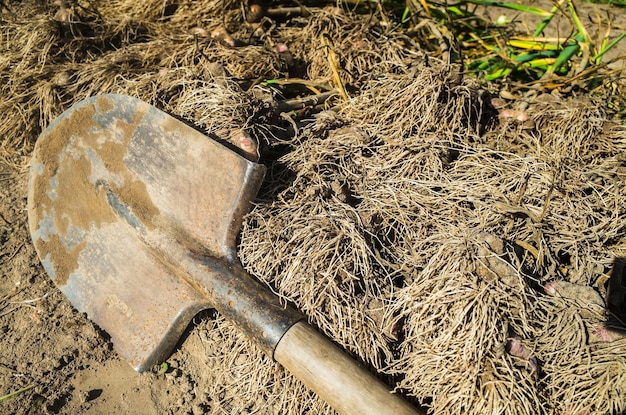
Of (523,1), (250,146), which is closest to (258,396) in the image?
(250,146)

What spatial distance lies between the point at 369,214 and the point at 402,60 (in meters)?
1.25

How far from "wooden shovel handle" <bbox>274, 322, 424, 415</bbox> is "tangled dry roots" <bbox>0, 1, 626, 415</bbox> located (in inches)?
6.9

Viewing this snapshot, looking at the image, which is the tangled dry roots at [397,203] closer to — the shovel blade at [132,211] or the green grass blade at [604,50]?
the shovel blade at [132,211]

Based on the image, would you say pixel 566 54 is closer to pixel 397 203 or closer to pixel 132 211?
pixel 397 203

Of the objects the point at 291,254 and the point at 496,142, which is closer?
the point at 291,254

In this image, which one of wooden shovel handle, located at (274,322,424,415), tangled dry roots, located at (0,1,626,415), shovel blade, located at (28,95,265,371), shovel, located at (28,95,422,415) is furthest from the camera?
shovel blade, located at (28,95,265,371)

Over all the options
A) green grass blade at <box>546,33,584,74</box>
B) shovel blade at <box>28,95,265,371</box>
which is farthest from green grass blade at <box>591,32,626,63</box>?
shovel blade at <box>28,95,265,371</box>

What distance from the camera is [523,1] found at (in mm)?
4660

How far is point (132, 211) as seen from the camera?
8.97ft

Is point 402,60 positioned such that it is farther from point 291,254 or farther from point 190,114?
point 291,254

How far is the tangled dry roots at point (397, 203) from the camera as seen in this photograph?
220 cm

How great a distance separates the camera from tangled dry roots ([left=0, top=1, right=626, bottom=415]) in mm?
2195

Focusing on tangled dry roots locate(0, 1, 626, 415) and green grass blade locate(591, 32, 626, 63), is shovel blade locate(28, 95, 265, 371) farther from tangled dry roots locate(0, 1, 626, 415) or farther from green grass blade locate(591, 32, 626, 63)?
green grass blade locate(591, 32, 626, 63)

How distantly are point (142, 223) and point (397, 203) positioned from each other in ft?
4.20
